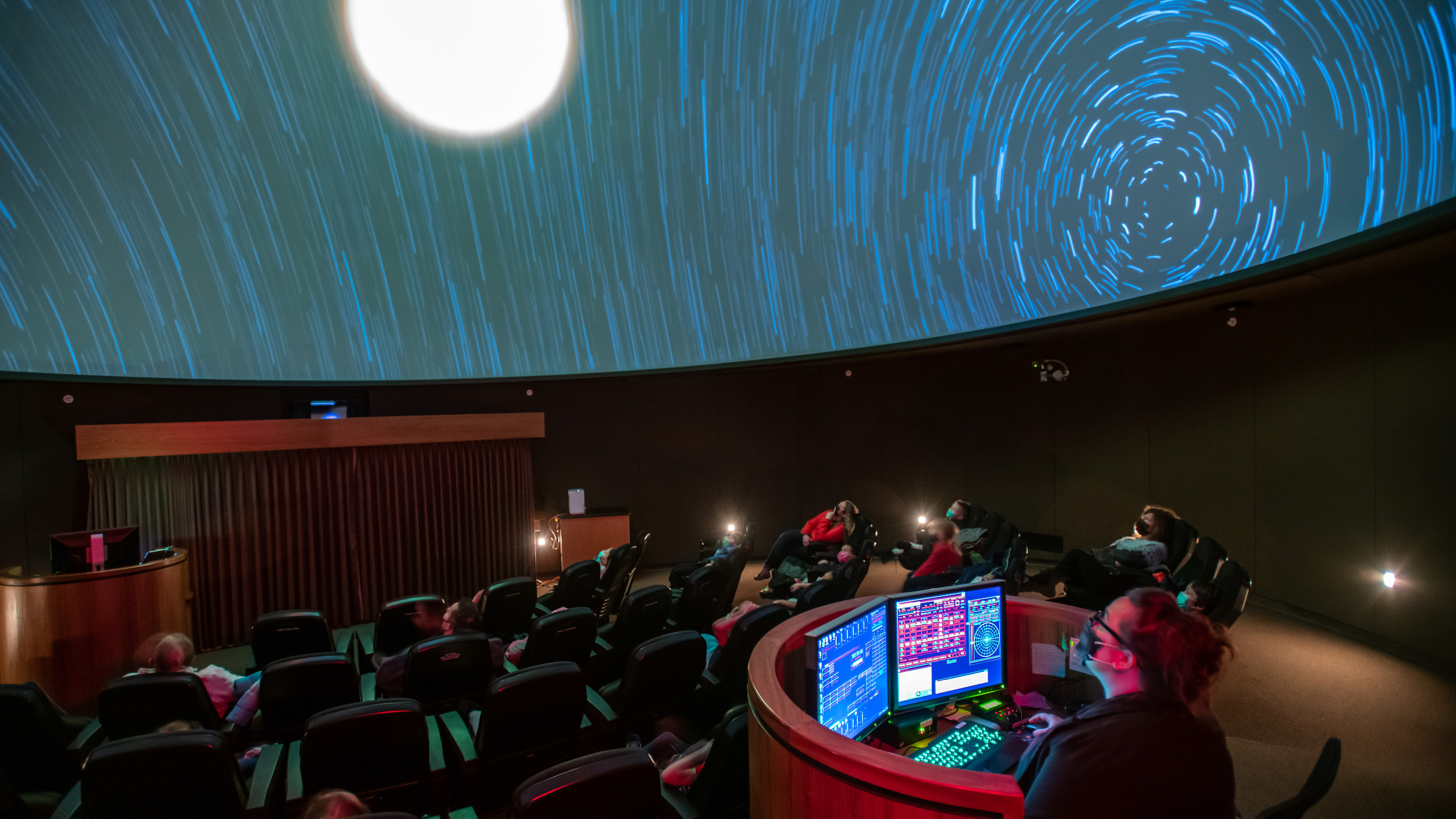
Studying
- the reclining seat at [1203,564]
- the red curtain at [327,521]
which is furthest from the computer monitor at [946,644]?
the red curtain at [327,521]

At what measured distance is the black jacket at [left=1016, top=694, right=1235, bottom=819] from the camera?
4.55 ft

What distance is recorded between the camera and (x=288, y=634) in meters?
3.98

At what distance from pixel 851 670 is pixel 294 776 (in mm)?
2411

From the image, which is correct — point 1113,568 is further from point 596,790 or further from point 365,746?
point 365,746

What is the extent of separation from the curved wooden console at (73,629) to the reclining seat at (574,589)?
120 inches

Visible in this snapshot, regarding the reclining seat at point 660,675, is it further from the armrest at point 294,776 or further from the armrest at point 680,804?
the armrest at point 294,776

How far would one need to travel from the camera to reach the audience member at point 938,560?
14.9ft

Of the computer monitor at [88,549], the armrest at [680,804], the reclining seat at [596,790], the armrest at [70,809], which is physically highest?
the computer monitor at [88,549]

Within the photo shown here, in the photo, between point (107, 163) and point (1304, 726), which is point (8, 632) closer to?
point (107, 163)

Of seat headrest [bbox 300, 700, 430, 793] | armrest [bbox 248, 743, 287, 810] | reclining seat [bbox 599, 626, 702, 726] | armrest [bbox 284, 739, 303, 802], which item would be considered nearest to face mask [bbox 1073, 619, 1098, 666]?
Answer: reclining seat [bbox 599, 626, 702, 726]

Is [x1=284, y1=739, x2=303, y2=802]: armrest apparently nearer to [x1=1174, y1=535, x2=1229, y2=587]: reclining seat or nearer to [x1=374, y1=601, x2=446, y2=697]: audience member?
[x1=374, y1=601, x2=446, y2=697]: audience member

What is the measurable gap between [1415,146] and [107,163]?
11144 millimetres

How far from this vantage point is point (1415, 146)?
360 cm

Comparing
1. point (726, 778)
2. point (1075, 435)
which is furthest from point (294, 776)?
point (1075, 435)
